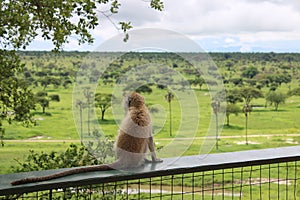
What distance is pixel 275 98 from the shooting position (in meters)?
8.88

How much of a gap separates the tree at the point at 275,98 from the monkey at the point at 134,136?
7.15 m

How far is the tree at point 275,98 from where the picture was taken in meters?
8.61

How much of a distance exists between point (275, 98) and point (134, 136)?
25.0ft

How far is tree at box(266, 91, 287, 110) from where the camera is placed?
28.2 ft

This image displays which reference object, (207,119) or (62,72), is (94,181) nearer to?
(207,119)

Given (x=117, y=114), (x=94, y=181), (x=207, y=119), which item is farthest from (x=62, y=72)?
(x=94, y=181)

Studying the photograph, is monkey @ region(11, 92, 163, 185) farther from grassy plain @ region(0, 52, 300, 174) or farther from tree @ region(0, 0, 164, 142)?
tree @ region(0, 0, 164, 142)

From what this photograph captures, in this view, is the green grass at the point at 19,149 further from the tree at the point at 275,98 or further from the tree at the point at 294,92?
the tree at the point at 294,92

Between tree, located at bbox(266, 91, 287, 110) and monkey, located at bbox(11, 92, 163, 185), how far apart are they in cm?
715

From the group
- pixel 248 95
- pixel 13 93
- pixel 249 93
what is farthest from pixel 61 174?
pixel 248 95

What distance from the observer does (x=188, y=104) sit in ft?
5.59

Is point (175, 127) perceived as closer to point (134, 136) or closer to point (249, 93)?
point (134, 136)

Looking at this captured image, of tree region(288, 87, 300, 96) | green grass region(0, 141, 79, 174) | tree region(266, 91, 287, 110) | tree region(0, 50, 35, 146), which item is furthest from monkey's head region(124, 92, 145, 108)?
tree region(288, 87, 300, 96)

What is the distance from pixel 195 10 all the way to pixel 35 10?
2.17 meters
